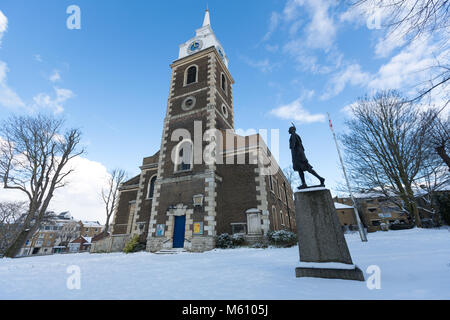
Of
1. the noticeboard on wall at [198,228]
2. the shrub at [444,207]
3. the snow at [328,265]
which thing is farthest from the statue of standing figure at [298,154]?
the shrub at [444,207]

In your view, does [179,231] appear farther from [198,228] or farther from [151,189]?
[151,189]

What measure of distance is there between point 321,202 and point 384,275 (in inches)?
72.6

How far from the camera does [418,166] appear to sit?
14930 mm

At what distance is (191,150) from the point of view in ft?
52.6

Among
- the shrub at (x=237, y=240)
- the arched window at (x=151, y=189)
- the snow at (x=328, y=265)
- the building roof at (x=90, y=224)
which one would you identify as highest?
the building roof at (x=90, y=224)

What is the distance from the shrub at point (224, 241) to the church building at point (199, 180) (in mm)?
368

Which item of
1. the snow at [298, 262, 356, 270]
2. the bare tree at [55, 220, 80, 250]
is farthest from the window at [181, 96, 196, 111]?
the bare tree at [55, 220, 80, 250]

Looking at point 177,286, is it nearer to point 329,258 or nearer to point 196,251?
point 329,258

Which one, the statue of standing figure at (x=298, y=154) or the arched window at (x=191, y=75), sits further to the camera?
the arched window at (x=191, y=75)

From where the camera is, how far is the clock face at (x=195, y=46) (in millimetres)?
21502

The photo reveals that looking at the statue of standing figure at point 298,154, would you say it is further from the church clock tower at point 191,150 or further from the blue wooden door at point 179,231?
the blue wooden door at point 179,231

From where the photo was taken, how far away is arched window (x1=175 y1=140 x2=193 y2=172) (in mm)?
15938

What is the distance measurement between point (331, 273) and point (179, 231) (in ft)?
37.0
